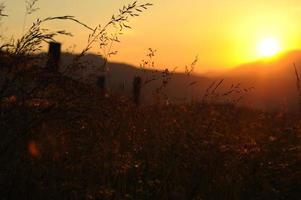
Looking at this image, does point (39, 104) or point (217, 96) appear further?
point (217, 96)

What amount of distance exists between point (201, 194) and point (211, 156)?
0.52m

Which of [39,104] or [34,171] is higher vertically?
[39,104]

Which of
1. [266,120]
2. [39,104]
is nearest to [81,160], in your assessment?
[39,104]

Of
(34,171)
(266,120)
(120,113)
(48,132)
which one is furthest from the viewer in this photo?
(266,120)

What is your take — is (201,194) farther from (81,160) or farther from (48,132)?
(48,132)

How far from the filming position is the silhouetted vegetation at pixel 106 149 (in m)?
4.23

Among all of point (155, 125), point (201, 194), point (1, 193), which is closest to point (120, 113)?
point (155, 125)

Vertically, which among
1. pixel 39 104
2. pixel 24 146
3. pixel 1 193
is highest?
pixel 39 104

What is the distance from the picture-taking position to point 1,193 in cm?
398

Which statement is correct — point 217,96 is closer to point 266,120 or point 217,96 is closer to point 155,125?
point 155,125

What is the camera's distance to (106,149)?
4.80 metres

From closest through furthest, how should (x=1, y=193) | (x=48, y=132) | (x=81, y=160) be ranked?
(x=1, y=193) → (x=81, y=160) → (x=48, y=132)

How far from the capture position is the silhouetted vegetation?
167 inches

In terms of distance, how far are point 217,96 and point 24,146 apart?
2.87 m
